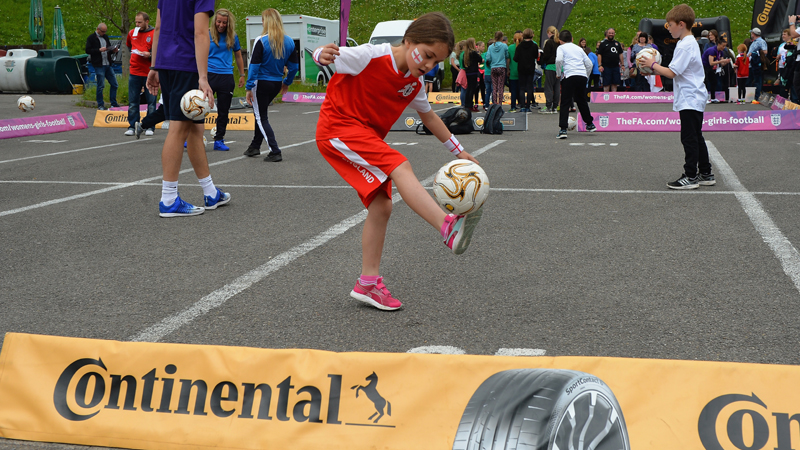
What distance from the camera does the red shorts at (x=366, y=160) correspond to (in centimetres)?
334

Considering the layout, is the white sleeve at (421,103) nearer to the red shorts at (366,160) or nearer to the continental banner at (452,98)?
the red shorts at (366,160)

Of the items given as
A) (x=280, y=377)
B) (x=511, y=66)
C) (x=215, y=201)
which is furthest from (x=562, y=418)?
(x=511, y=66)

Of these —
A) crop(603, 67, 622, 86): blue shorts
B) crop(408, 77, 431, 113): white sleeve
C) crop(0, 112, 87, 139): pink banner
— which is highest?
crop(603, 67, 622, 86): blue shorts

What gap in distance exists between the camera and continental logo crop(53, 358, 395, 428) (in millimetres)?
2328

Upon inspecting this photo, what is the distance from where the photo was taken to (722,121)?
45.2ft

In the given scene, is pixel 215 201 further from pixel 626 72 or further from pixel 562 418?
pixel 626 72

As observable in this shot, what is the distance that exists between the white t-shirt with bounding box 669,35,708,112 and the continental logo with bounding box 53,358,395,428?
19.4 feet

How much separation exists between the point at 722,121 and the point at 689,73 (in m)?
7.51

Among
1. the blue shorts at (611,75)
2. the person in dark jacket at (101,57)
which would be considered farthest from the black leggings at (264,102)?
the blue shorts at (611,75)

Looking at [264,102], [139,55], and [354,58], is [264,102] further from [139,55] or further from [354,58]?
[354,58]

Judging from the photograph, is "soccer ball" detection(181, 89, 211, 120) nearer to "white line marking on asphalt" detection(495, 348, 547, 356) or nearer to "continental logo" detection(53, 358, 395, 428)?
"continental logo" detection(53, 358, 395, 428)

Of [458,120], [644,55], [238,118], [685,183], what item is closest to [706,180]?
[685,183]

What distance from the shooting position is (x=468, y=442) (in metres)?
1.86

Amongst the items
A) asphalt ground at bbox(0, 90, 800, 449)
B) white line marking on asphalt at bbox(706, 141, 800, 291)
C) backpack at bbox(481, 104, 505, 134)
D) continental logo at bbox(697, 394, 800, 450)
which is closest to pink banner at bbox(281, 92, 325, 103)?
backpack at bbox(481, 104, 505, 134)
